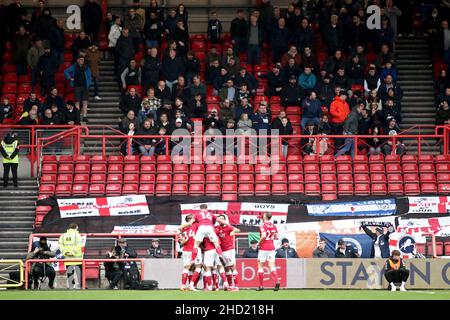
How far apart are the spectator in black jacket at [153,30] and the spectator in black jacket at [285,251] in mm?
9835

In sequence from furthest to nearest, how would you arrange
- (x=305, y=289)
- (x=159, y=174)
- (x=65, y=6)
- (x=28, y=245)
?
(x=65, y=6), (x=159, y=174), (x=28, y=245), (x=305, y=289)

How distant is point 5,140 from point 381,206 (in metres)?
10.7

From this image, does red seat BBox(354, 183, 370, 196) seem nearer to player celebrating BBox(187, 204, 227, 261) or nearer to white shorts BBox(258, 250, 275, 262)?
white shorts BBox(258, 250, 275, 262)

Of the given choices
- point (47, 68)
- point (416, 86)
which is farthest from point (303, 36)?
point (47, 68)

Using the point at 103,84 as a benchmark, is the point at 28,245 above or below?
below

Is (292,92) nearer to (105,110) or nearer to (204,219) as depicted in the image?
(105,110)

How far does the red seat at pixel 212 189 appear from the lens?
32094 millimetres

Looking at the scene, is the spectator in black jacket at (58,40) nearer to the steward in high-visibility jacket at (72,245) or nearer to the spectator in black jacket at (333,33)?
the spectator in black jacket at (333,33)

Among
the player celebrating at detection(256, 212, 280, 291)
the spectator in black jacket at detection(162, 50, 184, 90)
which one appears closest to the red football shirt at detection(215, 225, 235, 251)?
the player celebrating at detection(256, 212, 280, 291)

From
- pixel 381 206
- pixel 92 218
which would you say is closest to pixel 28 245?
pixel 92 218
